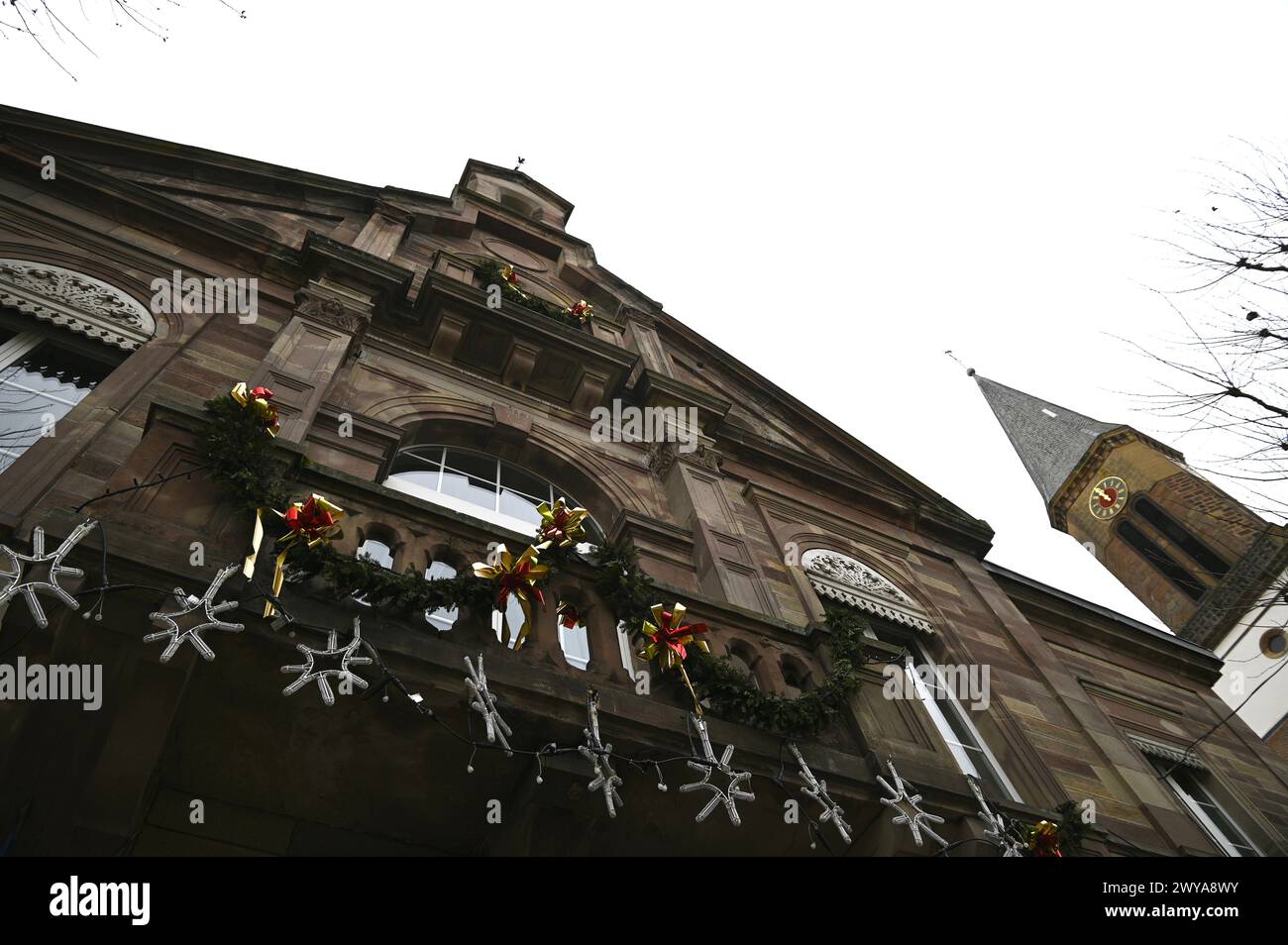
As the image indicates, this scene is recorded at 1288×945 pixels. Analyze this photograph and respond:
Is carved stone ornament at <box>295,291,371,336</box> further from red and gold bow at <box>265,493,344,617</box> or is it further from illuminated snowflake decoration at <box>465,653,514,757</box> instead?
illuminated snowflake decoration at <box>465,653,514,757</box>

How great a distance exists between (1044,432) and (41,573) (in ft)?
158

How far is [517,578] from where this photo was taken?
5859 millimetres

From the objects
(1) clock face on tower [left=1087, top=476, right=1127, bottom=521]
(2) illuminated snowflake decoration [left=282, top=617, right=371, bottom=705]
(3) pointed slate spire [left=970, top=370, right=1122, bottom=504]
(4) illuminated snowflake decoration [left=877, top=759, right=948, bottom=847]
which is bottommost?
(4) illuminated snowflake decoration [left=877, top=759, right=948, bottom=847]

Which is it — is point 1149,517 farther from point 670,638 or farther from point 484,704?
point 484,704

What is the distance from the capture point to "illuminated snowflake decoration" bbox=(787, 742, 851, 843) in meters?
5.69

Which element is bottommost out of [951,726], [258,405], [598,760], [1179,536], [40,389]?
[598,760]

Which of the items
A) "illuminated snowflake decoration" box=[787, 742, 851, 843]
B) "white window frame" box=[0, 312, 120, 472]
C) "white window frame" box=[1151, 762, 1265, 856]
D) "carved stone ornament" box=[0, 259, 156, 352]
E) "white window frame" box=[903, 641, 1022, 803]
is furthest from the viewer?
"white window frame" box=[1151, 762, 1265, 856]

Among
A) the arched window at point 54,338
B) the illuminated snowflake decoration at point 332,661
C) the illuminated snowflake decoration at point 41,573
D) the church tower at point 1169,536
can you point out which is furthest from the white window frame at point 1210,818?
the church tower at point 1169,536

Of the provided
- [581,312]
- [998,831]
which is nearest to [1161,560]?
[581,312]

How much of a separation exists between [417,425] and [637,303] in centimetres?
740

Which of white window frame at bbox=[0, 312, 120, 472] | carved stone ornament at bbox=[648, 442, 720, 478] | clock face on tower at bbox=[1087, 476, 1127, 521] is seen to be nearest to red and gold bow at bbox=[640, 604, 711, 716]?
carved stone ornament at bbox=[648, 442, 720, 478]

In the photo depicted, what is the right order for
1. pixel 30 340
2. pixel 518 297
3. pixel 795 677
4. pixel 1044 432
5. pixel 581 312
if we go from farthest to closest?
1. pixel 1044 432
2. pixel 581 312
3. pixel 518 297
4. pixel 30 340
5. pixel 795 677

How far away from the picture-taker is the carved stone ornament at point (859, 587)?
1123 centimetres

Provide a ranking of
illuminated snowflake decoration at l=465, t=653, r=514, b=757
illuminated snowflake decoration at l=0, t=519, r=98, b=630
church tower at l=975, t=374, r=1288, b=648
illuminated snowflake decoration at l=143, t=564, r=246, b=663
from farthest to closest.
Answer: church tower at l=975, t=374, r=1288, b=648 → illuminated snowflake decoration at l=465, t=653, r=514, b=757 → illuminated snowflake decoration at l=143, t=564, r=246, b=663 → illuminated snowflake decoration at l=0, t=519, r=98, b=630
